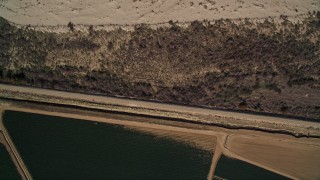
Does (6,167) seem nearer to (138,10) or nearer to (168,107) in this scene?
(168,107)

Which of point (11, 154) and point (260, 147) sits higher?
point (260, 147)

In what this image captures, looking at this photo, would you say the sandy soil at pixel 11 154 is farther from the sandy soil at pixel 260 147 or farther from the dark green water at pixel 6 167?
the sandy soil at pixel 260 147

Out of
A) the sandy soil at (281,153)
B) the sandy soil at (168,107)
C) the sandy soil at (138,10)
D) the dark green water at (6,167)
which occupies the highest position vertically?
the sandy soil at (138,10)

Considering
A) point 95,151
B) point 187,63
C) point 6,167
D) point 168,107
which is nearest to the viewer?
point 187,63

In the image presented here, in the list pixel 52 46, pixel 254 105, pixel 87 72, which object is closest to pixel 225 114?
pixel 254 105

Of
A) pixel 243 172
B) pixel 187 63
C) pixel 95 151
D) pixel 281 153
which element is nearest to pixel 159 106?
pixel 187 63

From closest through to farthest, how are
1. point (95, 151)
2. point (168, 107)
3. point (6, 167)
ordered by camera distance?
point (168, 107) < point (95, 151) < point (6, 167)

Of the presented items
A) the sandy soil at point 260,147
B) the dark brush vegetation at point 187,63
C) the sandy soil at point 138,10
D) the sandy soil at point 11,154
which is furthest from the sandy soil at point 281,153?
the sandy soil at point 11,154
